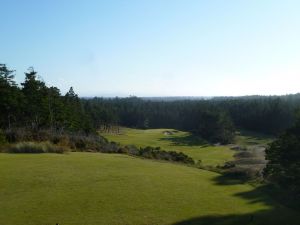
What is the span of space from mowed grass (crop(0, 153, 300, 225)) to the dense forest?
330 cm

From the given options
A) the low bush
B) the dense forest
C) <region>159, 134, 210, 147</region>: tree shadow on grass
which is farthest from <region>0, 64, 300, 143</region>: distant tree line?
the low bush

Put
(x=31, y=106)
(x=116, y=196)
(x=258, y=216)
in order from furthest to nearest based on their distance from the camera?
(x=31, y=106) → (x=116, y=196) → (x=258, y=216)

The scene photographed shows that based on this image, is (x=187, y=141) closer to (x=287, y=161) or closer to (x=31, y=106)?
(x=31, y=106)

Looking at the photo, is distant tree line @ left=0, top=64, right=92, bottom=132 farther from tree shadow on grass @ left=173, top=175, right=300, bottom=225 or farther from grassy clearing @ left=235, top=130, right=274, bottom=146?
grassy clearing @ left=235, top=130, right=274, bottom=146

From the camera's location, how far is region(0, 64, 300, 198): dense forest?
1127 inches

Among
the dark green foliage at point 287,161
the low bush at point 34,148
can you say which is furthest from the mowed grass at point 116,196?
the low bush at point 34,148

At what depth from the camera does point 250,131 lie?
5138 inches

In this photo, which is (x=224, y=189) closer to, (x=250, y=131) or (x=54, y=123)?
(x=54, y=123)

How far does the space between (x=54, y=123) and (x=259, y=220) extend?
153ft

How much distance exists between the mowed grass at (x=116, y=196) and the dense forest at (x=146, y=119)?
10.8ft

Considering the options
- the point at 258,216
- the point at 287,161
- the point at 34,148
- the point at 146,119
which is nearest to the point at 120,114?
the point at 146,119

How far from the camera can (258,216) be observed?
22.3m

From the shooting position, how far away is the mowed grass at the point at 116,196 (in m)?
19.9

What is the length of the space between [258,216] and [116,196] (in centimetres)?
792
